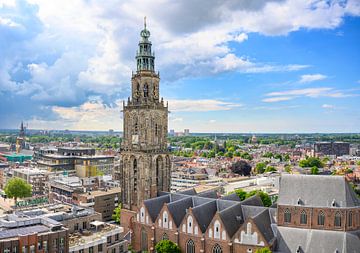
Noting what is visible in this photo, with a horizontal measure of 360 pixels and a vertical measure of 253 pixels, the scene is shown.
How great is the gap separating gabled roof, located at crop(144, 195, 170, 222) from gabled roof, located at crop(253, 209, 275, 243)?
19319 mm

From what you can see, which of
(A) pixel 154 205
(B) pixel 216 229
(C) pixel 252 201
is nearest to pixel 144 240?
(A) pixel 154 205

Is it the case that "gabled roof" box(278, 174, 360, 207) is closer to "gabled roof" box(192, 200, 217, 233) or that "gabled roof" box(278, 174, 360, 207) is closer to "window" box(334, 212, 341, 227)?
"window" box(334, 212, 341, 227)

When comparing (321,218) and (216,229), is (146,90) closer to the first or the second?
(216,229)

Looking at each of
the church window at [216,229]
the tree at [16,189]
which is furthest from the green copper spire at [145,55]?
the tree at [16,189]

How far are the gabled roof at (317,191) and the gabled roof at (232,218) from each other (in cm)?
760

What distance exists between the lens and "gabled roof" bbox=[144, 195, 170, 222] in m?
66.1

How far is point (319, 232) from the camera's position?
53.3 m

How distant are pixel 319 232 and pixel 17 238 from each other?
4206 centimetres

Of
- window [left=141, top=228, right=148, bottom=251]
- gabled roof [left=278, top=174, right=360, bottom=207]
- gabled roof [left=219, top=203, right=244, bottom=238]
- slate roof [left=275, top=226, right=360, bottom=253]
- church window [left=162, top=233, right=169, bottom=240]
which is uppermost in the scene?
gabled roof [left=278, top=174, right=360, bottom=207]

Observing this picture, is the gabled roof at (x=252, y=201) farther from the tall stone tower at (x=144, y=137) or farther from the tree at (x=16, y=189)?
the tree at (x=16, y=189)

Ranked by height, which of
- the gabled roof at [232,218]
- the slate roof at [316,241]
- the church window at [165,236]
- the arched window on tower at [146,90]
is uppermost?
the arched window on tower at [146,90]

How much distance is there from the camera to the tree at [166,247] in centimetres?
5881

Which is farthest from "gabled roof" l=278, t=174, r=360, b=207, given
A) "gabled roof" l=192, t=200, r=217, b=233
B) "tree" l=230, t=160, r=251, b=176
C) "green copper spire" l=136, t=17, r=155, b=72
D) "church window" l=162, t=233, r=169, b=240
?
"tree" l=230, t=160, r=251, b=176

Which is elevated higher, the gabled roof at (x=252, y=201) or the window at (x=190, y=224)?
the gabled roof at (x=252, y=201)
